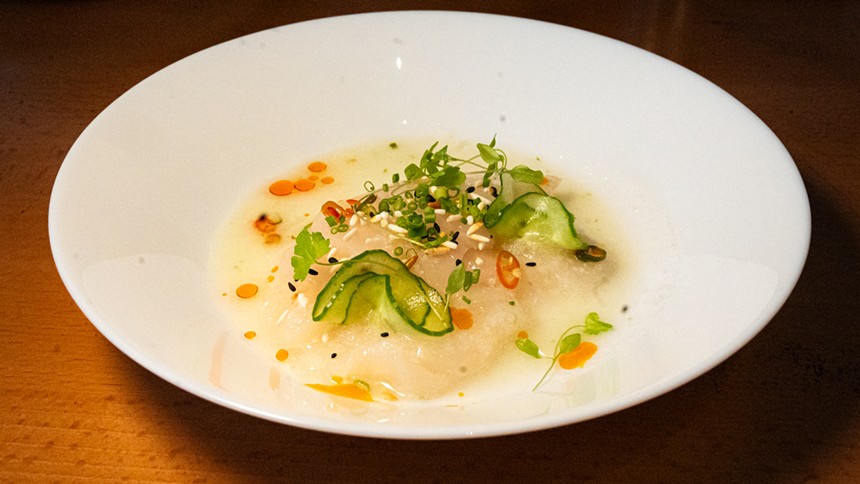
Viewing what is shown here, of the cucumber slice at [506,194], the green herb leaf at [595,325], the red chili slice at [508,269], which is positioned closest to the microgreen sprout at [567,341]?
the green herb leaf at [595,325]

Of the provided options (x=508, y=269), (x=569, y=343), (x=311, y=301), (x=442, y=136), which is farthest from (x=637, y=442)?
(x=442, y=136)

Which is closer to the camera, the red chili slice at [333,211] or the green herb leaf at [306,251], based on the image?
the green herb leaf at [306,251]

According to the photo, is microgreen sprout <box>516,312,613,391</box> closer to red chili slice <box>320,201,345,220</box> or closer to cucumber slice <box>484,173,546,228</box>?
cucumber slice <box>484,173,546,228</box>

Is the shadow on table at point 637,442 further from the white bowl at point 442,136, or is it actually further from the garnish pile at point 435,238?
the garnish pile at point 435,238

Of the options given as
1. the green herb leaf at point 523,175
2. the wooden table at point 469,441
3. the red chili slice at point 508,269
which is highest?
the green herb leaf at point 523,175

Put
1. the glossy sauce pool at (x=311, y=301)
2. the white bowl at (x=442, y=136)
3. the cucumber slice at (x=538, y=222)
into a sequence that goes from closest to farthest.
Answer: the white bowl at (x=442, y=136), the glossy sauce pool at (x=311, y=301), the cucumber slice at (x=538, y=222)

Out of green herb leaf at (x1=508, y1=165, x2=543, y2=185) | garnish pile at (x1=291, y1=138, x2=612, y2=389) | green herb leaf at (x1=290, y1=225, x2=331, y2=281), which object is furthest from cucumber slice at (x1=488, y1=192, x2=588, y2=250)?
green herb leaf at (x1=290, y1=225, x2=331, y2=281)

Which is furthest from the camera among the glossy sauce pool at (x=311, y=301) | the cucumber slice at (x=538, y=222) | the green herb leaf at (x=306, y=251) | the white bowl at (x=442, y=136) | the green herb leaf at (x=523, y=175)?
the green herb leaf at (x=523, y=175)

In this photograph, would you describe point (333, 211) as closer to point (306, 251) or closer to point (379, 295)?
point (306, 251)

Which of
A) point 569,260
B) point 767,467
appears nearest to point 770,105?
point 569,260
